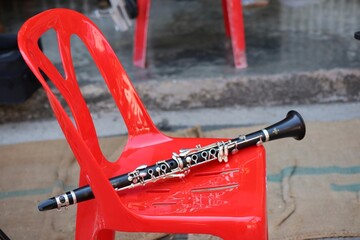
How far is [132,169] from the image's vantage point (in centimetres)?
204

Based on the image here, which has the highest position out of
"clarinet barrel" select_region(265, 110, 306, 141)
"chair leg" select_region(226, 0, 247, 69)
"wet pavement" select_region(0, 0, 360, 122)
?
"clarinet barrel" select_region(265, 110, 306, 141)

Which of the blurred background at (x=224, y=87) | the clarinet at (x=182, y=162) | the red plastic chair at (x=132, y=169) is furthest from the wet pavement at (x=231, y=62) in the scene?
the clarinet at (x=182, y=162)

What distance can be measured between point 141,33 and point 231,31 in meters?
0.54

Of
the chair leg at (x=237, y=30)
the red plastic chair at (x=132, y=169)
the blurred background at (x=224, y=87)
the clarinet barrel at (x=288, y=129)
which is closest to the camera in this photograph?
the red plastic chair at (x=132, y=169)

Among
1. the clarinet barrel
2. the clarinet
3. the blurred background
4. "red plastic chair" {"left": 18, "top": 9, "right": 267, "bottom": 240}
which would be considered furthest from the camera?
the blurred background

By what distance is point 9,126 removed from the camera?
357 centimetres

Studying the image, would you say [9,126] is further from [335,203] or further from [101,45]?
[335,203]

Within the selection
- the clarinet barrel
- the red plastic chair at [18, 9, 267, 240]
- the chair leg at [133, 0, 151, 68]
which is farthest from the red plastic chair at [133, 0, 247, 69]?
the clarinet barrel

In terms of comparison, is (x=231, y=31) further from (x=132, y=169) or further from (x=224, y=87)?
(x=132, y=169)

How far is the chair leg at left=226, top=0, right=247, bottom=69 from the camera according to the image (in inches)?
140

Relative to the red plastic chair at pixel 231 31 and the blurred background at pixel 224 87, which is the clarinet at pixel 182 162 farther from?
the red plastic chair at pixel 231 31

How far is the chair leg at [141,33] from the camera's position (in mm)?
3650

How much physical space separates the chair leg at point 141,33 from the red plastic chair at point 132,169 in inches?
59.1

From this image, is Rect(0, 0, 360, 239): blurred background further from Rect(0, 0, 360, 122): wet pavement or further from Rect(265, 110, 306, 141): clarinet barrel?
Rect(265, 110, 306, 141): clarinet barrel
